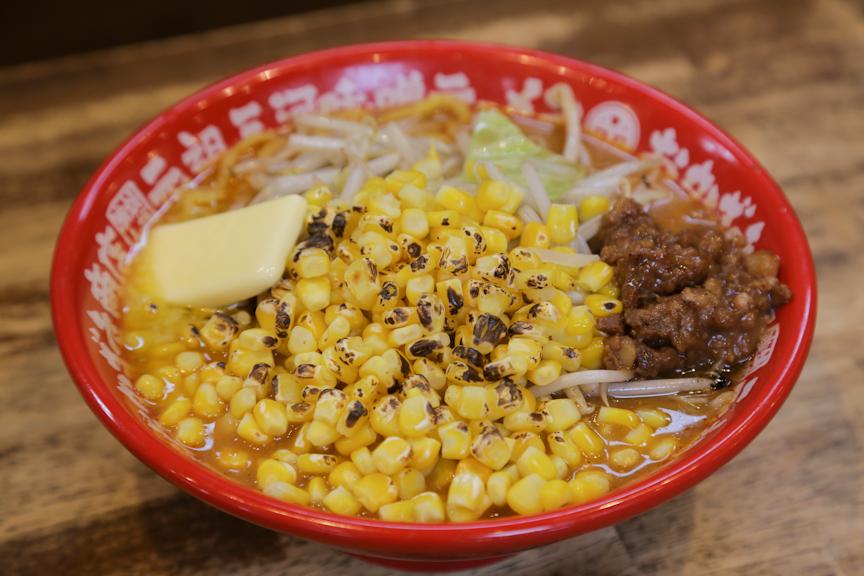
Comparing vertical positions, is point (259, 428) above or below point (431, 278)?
below

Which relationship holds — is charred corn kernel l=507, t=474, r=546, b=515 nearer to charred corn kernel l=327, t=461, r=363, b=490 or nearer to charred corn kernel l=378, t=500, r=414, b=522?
charred corn kernel l=378, t=500, r=414, b=522

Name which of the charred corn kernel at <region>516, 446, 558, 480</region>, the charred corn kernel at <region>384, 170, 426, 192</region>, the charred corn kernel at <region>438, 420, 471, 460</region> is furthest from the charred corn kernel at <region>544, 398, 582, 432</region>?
the charred corn kernel at <region>384, 170, 426, 192</region>

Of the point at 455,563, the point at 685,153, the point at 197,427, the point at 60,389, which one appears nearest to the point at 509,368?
the point at 455,563

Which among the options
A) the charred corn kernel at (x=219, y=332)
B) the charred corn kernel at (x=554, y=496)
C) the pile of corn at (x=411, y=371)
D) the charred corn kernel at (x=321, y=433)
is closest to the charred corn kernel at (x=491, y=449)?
the pile of corn at (x=411, y=371)

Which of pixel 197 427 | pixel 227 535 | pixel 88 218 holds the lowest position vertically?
pixel 227 535

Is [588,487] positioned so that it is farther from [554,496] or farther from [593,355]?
[593,355]

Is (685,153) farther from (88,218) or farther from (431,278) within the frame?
(88,218)
